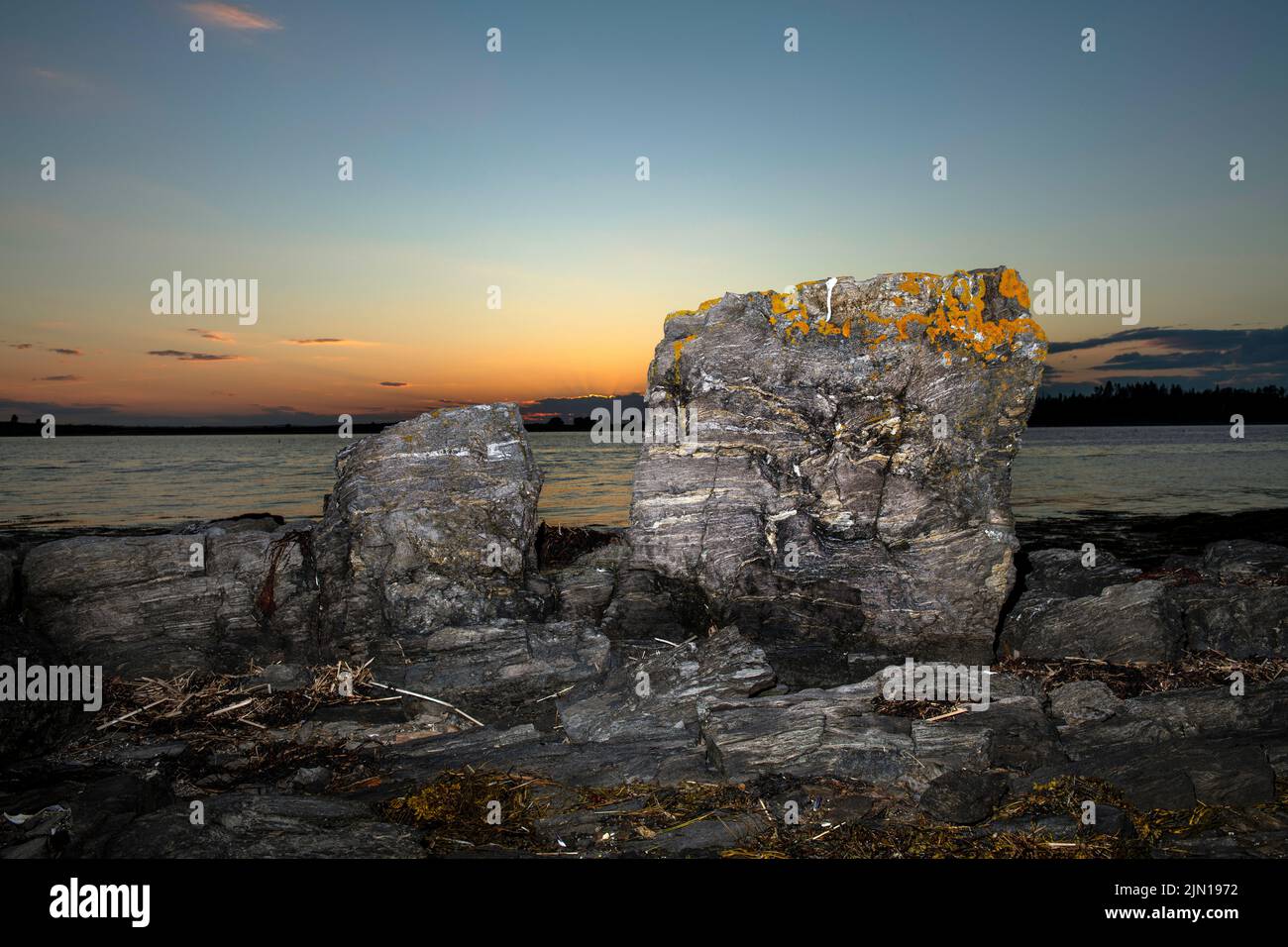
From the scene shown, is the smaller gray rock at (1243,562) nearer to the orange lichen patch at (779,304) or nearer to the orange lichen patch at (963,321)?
the orange lichen patch at (963,321)

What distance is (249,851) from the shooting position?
6.05 m

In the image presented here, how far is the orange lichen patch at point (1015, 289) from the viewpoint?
36.1 feet

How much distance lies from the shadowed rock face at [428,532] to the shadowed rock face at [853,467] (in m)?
1.62

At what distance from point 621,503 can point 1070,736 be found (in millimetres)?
31012

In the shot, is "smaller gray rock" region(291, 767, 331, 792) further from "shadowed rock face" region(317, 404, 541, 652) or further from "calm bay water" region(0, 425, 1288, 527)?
"calm bay water" region(0, 425, 1288, 527)

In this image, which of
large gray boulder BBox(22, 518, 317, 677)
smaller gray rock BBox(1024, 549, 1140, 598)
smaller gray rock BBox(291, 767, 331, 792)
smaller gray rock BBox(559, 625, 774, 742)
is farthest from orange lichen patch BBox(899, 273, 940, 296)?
smaller gray rock BBox(291, 767, 331, 792)

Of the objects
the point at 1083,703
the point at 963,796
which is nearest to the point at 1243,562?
the point at 1083,703

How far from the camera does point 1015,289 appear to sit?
433 inches

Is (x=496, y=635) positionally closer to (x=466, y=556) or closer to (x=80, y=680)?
(x=466, y=556)

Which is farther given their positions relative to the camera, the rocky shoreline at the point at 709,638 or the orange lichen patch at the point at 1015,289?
the orange lichen patch at the point at 1015,289

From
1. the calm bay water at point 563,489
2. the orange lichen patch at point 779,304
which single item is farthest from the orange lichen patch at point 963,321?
the calm bay water at point 563,489

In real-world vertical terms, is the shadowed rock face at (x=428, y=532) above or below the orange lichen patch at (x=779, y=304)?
below

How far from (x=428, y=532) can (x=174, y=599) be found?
3230 mm

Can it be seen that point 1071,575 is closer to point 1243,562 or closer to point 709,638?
point 1243,562
